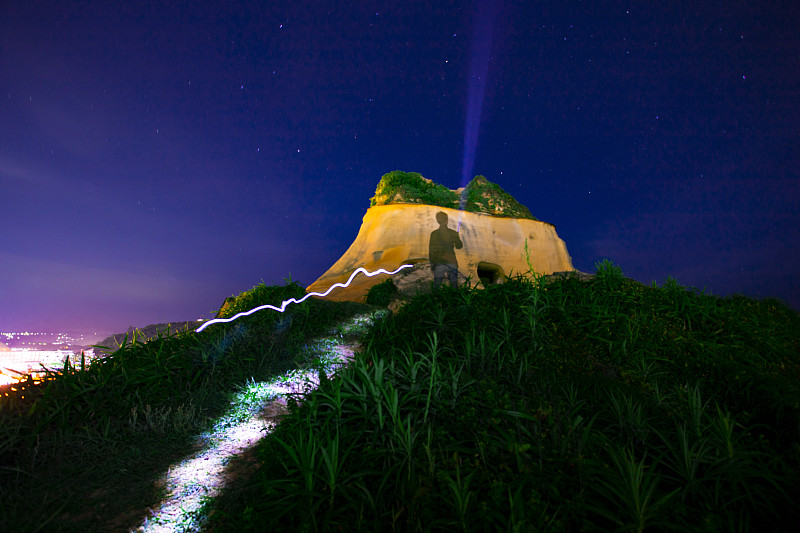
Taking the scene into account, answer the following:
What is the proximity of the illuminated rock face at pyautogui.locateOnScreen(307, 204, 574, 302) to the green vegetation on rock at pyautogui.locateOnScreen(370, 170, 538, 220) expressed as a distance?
1.53 feet

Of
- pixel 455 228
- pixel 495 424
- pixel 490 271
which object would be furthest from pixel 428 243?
pixel 495 424

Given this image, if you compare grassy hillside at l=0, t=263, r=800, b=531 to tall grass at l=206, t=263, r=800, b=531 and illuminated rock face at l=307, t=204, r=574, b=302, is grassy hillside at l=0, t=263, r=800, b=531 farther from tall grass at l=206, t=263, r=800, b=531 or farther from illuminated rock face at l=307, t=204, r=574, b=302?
illuminated rock face at l=307, t=204, r=574, b=302

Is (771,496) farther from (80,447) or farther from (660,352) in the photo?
(80,447)

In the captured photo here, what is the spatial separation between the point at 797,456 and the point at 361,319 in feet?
22.2

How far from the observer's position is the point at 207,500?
8.87 ft

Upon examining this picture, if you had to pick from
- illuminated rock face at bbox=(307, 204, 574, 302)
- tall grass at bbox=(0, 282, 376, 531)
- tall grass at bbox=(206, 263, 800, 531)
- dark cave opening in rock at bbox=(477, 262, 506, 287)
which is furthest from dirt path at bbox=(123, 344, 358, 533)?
dark cave opening in rock at bbox=(477, 262, 506, 287)

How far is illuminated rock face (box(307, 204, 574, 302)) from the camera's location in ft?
58.3

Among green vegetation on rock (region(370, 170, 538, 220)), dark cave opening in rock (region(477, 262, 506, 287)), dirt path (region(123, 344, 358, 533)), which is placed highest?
green vegetation on rock (region(370, 170, 538, 220))

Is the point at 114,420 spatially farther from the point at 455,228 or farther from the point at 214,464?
the point at 455,228

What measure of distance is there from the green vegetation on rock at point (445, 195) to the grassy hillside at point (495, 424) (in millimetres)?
14674

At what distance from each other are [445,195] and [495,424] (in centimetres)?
1886

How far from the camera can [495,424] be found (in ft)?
8.54

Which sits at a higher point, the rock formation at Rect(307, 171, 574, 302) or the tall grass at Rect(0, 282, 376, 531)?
the rock formation at Rect(307, 171, 574, 302)

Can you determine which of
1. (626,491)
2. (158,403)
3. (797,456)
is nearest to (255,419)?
(158,403)
